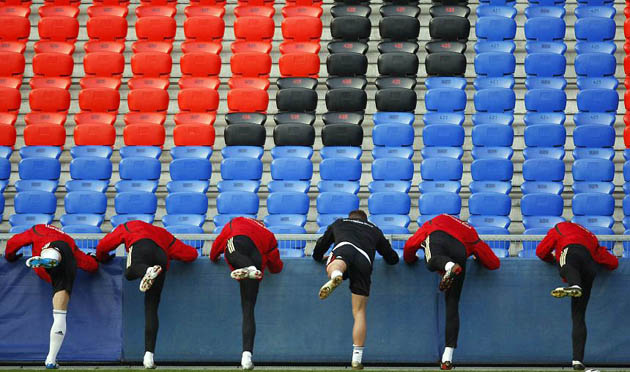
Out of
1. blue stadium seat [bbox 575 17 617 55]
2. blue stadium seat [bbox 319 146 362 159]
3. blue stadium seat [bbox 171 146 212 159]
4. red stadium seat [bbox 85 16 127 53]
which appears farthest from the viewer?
red stadium seat [bbox 85 16 127 53]

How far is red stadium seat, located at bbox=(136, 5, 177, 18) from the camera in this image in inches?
475

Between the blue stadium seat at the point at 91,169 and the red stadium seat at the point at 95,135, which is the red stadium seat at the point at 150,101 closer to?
the red stadium seat at the point at 95,135

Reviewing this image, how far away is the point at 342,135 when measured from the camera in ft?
35.5

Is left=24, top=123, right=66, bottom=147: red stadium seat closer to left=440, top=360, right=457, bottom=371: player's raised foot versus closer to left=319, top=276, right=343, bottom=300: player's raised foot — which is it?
left=319, top=276, right=343, bottom=300: player's raised foot

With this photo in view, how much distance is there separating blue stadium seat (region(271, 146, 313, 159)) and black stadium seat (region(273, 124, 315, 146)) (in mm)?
188

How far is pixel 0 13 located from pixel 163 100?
3005 mm

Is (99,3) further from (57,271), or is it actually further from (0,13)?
(57,271)

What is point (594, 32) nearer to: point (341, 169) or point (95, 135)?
point (341, 169)

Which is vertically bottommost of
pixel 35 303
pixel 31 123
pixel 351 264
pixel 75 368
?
pixel 75 368

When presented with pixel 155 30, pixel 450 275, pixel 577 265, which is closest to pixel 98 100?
pixel 155 30

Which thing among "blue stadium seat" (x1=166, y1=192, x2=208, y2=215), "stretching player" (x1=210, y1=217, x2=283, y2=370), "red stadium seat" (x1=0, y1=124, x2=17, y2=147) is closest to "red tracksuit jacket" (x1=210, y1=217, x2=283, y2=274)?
"stretching player" (x1=210, y1=217, x2=283, y2=370)

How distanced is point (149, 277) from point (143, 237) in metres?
0.55

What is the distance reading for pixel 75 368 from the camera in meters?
7.88

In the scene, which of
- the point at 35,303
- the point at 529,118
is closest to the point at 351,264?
the point at 35,303
